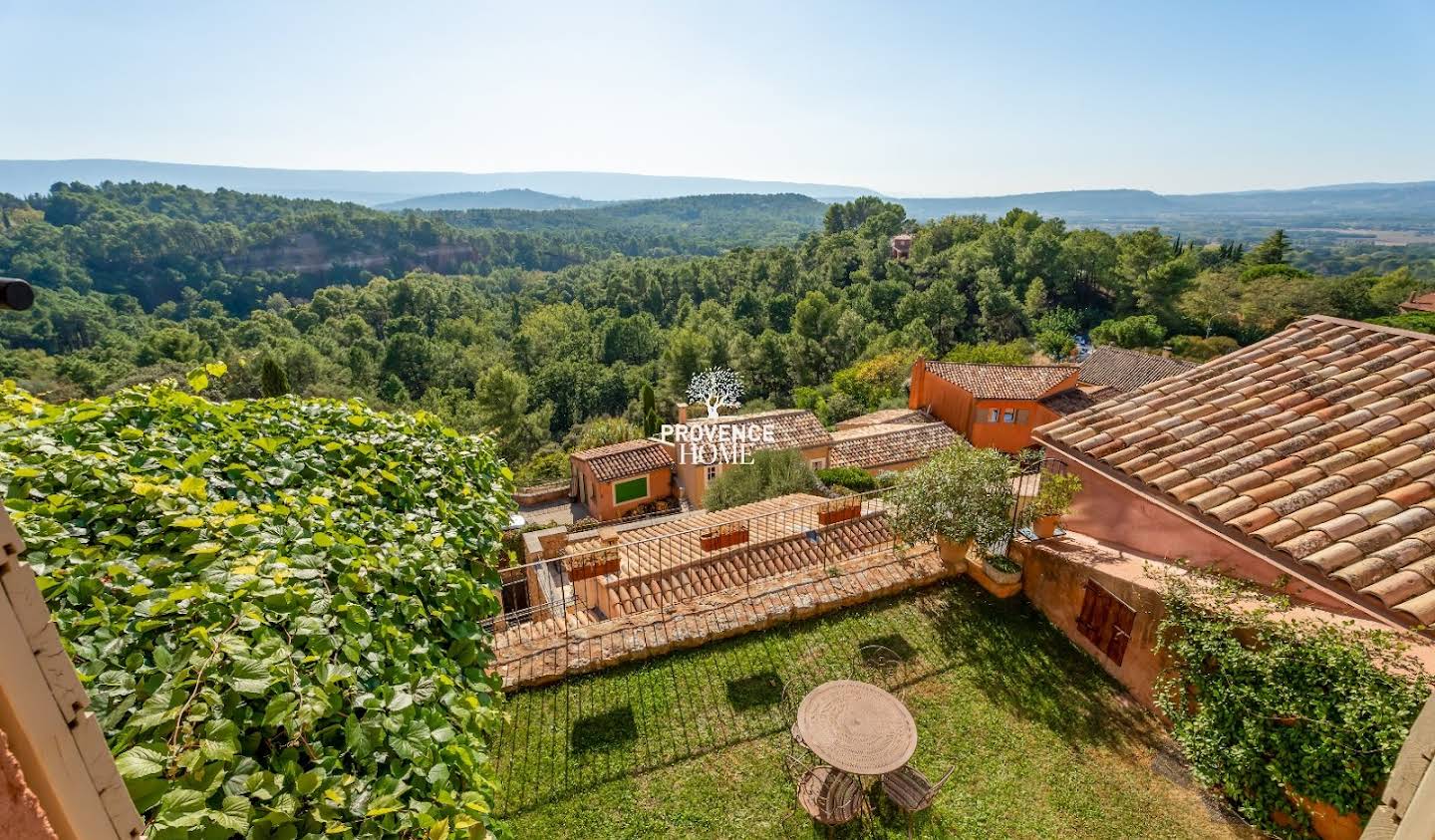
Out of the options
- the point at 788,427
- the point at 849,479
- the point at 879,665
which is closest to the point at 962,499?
the point at 879,665

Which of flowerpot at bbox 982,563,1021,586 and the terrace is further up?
flowerpot at bbox 982,563,1021,586

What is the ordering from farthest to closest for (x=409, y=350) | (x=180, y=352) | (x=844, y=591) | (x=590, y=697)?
(x=409, y=350) → (x=180, y=352) → (x=844, y=591) → (x=590, y=697)

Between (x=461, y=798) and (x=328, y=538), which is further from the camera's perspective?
(x=328, y=538)

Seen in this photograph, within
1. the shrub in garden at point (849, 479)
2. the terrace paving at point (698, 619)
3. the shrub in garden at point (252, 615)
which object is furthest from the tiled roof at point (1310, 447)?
the shrub in garden at point (849, 479)

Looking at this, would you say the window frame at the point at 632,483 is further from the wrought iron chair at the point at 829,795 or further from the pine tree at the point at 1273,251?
the pine tree at the point at 1273,251

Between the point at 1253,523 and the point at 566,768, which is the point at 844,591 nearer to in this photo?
the point at 566,768

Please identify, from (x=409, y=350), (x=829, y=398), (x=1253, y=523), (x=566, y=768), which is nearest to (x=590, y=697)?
(x=566, y=768)

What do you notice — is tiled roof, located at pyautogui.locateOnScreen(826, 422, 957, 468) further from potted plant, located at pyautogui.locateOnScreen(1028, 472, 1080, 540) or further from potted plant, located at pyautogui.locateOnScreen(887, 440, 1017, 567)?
potted plant, located at pyautogui.locateOnScreen(1028, 472, 1080, 540)

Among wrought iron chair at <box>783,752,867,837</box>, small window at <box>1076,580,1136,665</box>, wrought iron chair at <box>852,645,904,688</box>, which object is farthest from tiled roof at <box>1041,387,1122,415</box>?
wrought iron chair at <box>783,752,867,837</box>
